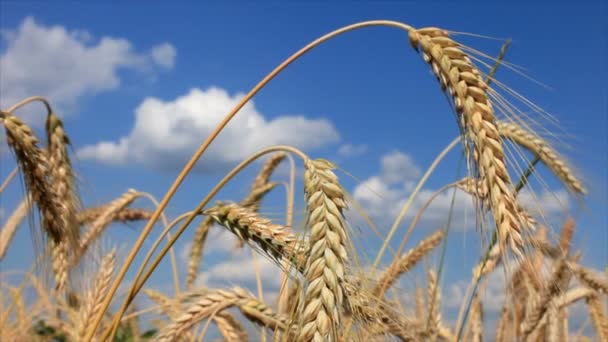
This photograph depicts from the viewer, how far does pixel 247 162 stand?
269 centimetres

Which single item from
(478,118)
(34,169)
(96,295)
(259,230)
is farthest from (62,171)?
(478,118)

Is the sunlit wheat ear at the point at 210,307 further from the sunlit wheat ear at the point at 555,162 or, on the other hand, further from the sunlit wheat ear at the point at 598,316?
→ the sunlit wheat ear at the point at 598,316

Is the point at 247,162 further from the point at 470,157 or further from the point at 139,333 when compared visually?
the point at 139,333

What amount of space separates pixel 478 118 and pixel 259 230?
31.5 inches

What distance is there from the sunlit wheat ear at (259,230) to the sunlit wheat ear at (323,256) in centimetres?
21

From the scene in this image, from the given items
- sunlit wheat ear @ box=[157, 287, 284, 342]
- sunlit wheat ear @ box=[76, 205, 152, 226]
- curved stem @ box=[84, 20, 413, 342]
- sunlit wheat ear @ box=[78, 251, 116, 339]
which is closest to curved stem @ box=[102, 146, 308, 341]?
curved stem @ box=[84, 20, 413, 342]

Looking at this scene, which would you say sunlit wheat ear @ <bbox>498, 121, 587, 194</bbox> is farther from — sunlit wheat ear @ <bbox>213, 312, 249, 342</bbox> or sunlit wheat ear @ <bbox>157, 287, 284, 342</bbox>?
sunlit wheat ear @ <bbox>213, 312, 249, 342</bbox>

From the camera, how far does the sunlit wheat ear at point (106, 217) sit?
154 inches

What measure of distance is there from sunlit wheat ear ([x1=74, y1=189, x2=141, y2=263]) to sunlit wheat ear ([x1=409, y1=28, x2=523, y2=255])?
2.38 m

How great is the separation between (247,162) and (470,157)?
1056 millimetres

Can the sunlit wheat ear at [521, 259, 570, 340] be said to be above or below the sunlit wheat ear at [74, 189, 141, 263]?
below

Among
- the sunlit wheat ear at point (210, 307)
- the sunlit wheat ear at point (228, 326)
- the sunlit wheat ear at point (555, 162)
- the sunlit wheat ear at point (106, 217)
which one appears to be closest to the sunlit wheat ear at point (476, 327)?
the sunlit wheat ear at point (555, 162)

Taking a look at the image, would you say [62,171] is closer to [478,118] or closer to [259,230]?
[259,230]

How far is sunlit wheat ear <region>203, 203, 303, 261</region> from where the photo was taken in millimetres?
2086
